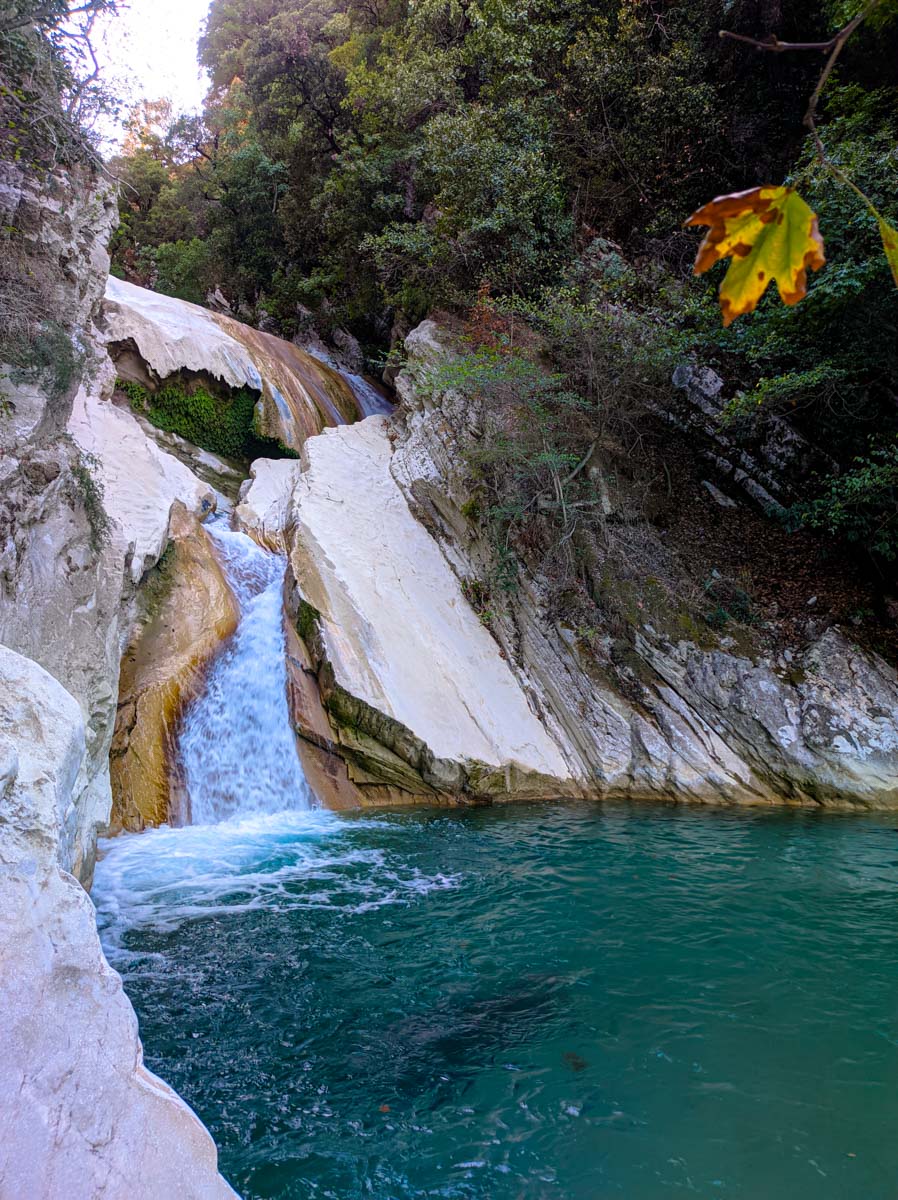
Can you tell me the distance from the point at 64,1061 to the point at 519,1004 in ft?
8.87

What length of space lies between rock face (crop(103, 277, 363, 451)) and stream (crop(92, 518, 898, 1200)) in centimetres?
933

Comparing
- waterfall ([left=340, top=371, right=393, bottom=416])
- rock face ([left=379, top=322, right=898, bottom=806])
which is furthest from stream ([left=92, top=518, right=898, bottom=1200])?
waterfall ([left=340, top=371, right=393, bottom=416])

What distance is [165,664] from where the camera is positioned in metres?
8.30

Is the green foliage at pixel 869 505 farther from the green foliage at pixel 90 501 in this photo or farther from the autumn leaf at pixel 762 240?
the autumn leaf at pixel 762 240

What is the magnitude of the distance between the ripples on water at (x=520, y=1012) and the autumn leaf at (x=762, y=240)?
3181 mm

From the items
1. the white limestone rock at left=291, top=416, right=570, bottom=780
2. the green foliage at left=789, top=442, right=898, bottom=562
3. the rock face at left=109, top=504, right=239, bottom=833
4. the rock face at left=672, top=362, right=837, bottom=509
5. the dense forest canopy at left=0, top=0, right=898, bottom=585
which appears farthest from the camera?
the rock face at left=672, top=362, right=837, bottom=509

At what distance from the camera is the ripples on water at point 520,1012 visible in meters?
2.79

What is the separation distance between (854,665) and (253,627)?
325 inches

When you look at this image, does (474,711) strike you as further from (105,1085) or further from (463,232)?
(463,232)

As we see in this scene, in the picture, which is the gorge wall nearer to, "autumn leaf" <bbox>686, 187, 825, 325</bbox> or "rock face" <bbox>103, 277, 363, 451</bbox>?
"rock face" <bbox>103, 277, 363, 451</bbox>

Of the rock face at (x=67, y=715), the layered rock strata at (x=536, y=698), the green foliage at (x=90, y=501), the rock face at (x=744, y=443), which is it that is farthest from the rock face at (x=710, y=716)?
the green foliage at (x=90, y=501)

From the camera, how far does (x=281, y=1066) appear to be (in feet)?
11.0

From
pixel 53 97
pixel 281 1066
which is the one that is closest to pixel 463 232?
pixel 53 97

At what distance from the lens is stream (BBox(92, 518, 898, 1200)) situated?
2801 millimetres
